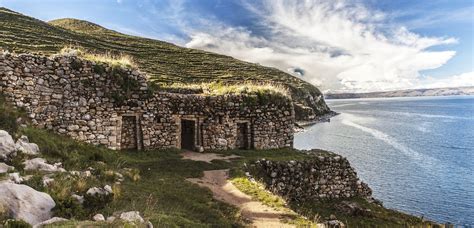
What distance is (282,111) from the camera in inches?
966

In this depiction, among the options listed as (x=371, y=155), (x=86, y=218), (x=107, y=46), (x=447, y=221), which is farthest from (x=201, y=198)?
(x=107, y=46)

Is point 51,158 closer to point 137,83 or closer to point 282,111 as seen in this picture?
point 137,83

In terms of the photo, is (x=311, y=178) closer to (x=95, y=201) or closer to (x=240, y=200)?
(x=240, y=200)

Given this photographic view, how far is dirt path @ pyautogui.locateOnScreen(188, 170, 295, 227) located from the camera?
37.8 feet

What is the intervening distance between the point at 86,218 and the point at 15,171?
3020 millimetres

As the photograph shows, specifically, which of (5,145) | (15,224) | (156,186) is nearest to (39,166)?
(5,145)

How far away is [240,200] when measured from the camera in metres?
13.5

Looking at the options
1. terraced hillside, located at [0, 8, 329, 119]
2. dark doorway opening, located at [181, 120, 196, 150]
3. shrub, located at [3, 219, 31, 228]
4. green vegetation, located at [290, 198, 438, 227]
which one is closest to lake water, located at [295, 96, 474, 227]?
green vegetation, located at [290, 198, 438, 227]

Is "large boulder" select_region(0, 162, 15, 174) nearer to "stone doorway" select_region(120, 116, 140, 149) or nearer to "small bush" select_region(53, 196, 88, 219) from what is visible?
"small bush" select_region(53, 196, 88, 219)

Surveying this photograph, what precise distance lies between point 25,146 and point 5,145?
138 centimetres

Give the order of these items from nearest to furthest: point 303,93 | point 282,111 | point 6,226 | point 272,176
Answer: point 6,226, point 272,176, point 282,111, point 303,93

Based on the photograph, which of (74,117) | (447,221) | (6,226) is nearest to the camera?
(6,226)

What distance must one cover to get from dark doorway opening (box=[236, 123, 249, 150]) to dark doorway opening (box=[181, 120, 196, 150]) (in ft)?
9.58

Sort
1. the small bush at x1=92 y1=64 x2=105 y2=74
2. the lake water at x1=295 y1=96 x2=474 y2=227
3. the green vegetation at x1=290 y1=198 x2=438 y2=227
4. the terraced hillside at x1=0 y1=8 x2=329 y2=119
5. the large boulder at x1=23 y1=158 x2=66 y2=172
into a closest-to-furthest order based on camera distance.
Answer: the large boulder at x1=23 y1=158 x2=66 y2=172 → the green vegetation at x1=290 y1=198 x2=438 y2=227 → the small bush at x1=92 y1=64 x2=105 y2=74 → the lake water at x1=295 y1=96 x2=474 y2=227 → the terraced hillside at x1=0 y1=8 x2=329 y2=119
